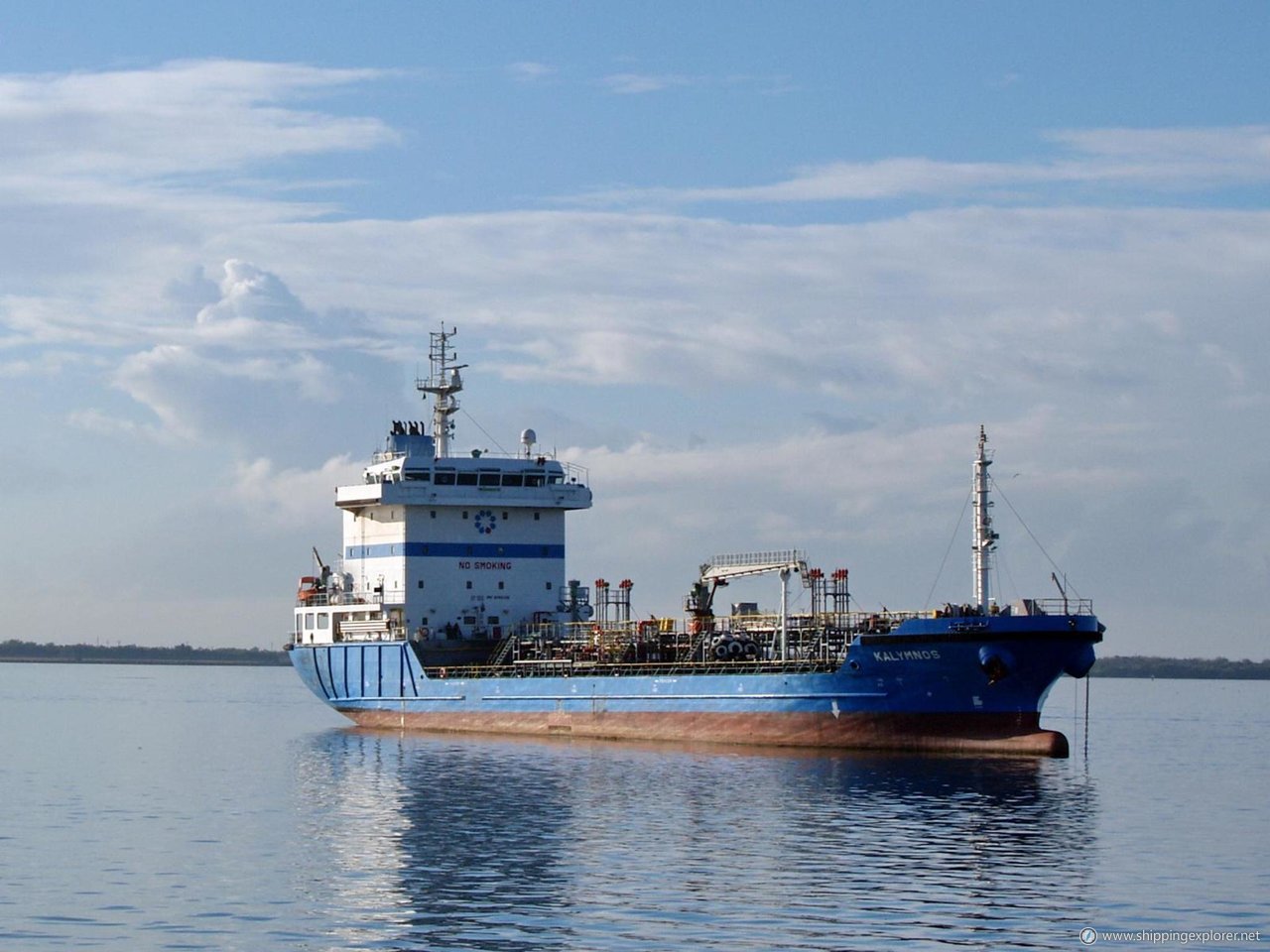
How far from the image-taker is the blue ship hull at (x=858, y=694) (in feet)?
154

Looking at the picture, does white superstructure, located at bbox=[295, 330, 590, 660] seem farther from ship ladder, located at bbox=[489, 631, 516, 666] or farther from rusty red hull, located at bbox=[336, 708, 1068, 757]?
rusty red hull, located at bbox=[336, 708, 1068, 757]

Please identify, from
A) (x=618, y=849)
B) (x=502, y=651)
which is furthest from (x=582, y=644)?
(x=618, y=849)

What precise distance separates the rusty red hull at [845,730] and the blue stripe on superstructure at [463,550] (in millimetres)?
9601

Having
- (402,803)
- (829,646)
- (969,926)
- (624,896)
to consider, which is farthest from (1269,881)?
(829,646)

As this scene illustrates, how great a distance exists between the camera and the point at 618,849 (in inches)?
1226

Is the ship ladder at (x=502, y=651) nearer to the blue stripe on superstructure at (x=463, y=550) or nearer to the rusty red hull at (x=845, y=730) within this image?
the blue stripe on superstructure at (x=463, y=550)

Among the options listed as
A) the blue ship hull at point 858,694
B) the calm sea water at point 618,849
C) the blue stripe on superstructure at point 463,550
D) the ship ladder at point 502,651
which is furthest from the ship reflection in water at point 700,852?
the blue stripe on superstructure at point 463,550

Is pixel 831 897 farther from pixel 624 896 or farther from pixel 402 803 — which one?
pixel 402 803

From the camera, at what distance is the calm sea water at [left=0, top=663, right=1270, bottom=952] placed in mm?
24375

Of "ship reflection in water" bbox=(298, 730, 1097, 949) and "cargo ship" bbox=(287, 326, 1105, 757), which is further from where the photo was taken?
"cargo ship" bbox=(287, 326, 1105, 757)

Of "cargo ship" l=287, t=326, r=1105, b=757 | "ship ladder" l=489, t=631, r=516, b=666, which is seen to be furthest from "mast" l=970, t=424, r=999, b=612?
"ship ladder" l=489, t=631, r=516, b=666

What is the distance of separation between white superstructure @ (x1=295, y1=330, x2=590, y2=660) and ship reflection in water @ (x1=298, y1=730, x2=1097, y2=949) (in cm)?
1570

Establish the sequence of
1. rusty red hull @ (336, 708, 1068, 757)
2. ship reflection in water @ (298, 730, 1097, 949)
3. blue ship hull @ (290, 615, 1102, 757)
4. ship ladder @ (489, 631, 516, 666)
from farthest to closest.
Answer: ship ladder @ (489, 631, 516, 666)
rusty red hull @ (336, 708, 1068, 757)
blue ship hull @ (290, 615, 1102, 757)
ship reflection in water @ (298, 730, 1097, 949)

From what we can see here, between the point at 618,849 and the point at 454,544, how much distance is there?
3338 centimetres
